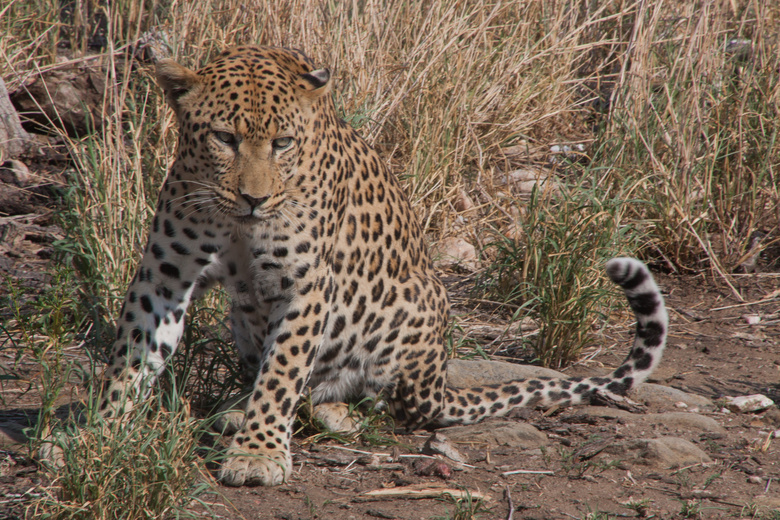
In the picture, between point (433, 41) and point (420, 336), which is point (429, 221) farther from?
point (420, 336)

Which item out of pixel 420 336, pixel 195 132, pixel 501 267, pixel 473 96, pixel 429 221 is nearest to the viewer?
pixel 195 132

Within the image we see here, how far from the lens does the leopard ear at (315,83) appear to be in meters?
3.75

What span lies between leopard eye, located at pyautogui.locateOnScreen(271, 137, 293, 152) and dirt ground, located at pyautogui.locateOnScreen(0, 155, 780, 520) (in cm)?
137

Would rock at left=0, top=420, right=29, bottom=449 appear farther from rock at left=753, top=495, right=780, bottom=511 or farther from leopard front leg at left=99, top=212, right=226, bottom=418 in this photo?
rock at left=753, top=495, right=780, bottom=511

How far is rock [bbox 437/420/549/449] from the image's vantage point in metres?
4.23

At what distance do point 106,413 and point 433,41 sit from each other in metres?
4.53

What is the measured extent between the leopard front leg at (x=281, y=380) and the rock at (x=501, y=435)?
35.5 inches

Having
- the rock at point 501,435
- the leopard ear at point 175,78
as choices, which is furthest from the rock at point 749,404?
the leopard ear at point 175,78

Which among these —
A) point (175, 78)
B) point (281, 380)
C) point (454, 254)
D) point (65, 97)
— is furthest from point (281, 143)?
point (65, 97)

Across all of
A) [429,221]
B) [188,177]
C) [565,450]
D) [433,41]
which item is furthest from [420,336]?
[433,41]

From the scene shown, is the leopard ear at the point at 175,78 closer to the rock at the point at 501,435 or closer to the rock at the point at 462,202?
the rock at the point at 501,435

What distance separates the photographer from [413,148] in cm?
688

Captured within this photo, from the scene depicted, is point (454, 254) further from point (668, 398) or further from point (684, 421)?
point (684, 421)

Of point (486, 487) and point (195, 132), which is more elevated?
point (195, 132)
